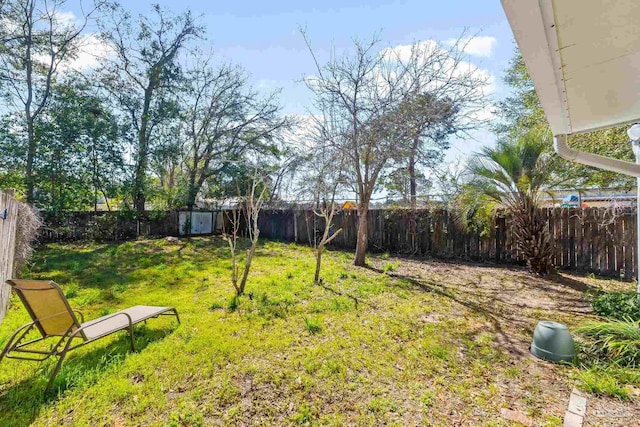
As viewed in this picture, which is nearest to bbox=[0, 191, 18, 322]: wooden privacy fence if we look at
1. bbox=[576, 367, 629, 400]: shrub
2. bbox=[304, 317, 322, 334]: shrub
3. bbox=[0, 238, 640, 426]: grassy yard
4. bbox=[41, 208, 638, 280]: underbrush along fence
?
bbox=[0, 238, 640, 426]: grassy yard

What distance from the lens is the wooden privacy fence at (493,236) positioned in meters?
5.87

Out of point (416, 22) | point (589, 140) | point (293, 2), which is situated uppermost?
point (293, 2)

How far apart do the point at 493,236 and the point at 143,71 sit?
14.1m

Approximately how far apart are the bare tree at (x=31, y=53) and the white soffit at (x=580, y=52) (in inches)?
514

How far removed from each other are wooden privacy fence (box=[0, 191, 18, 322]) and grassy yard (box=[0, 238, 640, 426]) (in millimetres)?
341

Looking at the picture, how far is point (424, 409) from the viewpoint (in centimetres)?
215

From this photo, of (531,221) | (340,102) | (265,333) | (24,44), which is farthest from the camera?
(24,44)

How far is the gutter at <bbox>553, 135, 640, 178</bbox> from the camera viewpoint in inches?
113

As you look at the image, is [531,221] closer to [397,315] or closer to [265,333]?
[397,315]

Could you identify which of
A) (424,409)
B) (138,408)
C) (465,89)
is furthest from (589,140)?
(138,408)

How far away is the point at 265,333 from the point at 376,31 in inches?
247

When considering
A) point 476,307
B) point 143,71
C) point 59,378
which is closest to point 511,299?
point 476,307

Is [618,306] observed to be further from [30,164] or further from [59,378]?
[30,164]

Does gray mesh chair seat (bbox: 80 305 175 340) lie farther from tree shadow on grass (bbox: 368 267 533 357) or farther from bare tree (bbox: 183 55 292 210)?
bare tree (bbox: 183 55 292 210)
